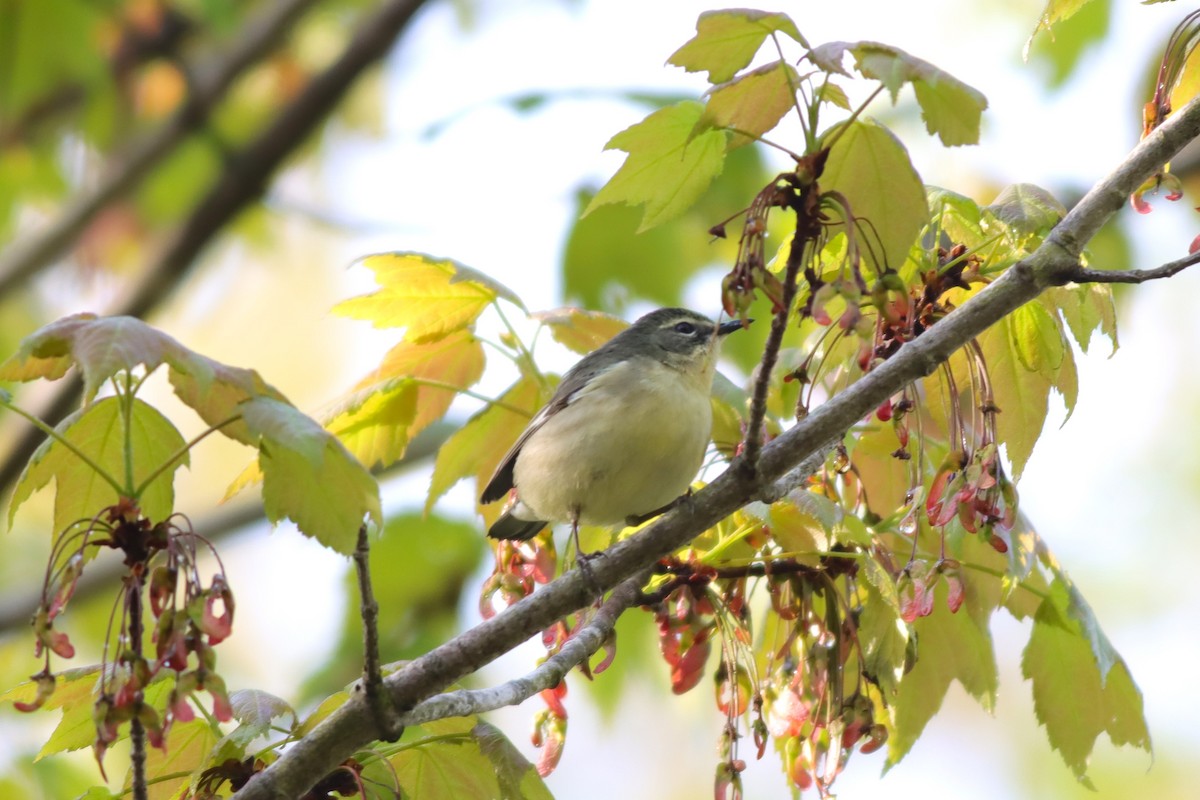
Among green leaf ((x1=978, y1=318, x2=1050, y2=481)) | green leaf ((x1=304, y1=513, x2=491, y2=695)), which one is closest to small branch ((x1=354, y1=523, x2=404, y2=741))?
green leaf ((x1=978, y1=318, x2=1050, y2=481))

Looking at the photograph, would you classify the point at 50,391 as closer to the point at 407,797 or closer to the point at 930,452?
the point at 407,797

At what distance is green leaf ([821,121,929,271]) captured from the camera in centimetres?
246

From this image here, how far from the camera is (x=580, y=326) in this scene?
3.62 meters

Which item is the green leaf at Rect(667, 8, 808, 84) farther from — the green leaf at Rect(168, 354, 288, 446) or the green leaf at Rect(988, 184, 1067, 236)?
the green leaf at Rect(168, 354, 288, 446)

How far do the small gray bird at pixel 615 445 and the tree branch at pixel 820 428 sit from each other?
95 cm

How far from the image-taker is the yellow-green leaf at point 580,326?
3564mm

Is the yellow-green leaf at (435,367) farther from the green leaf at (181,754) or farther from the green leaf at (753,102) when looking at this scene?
the green leaf at (753,102)

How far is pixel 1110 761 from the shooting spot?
909 cm

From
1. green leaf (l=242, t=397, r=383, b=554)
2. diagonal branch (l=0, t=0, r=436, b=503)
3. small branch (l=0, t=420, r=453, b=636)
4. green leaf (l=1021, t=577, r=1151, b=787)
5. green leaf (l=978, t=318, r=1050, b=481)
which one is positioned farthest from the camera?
diagonal branch (l=0, t=0, r=436, b=503)

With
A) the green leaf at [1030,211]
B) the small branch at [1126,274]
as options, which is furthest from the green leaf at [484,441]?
the small branch at [1126,274]

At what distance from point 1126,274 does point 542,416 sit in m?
1.96

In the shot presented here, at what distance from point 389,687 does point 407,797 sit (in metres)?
0.39

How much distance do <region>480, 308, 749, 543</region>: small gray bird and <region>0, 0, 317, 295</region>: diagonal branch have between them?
12.3ft

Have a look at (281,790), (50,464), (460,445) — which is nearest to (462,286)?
(460,445)
